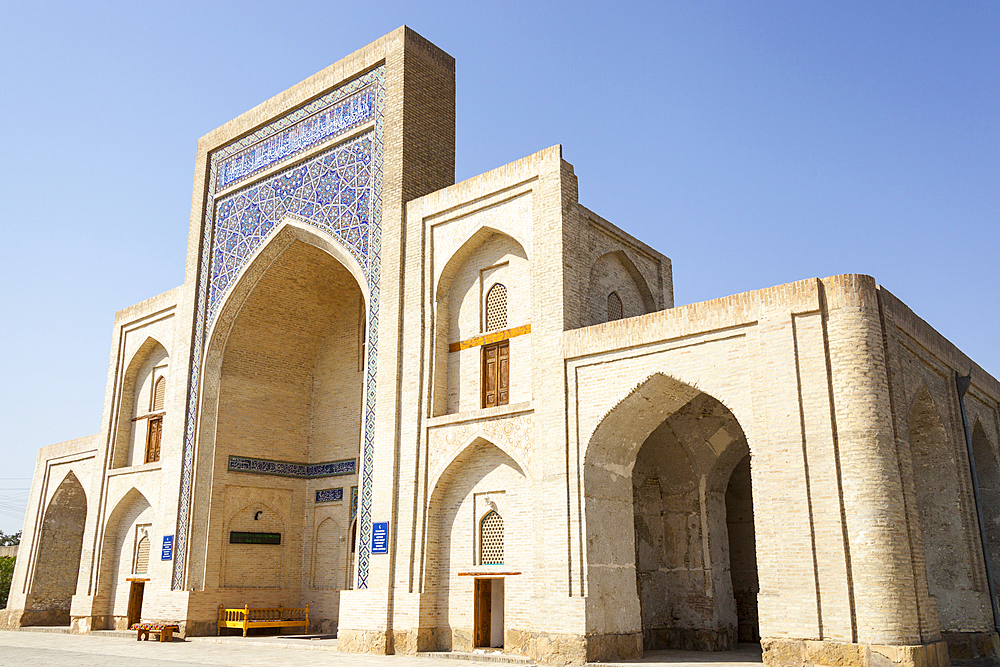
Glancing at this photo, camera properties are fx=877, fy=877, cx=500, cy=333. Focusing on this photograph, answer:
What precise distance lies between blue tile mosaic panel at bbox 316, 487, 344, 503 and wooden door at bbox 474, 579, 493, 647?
4.55 meters

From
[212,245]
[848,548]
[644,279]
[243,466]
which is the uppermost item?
[212,245]

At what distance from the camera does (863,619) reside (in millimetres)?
7129

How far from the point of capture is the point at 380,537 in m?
10.5

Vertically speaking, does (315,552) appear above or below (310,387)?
below

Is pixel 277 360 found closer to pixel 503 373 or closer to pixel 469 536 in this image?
pixel 503 373

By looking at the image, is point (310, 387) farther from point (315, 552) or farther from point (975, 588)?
point (975, 588)

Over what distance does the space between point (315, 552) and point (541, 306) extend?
6.66 metres

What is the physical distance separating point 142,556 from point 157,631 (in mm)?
2088

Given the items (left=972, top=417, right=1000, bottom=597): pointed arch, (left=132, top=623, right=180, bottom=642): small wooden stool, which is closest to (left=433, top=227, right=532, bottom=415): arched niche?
(left=132, top=623, right=180, bottom=642): small wooden stool

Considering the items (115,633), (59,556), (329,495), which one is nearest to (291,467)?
(329,495)

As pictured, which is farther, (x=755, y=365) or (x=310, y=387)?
(x=310, y=387)

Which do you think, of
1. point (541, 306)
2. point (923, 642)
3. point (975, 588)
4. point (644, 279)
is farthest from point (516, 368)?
point (975, 588)

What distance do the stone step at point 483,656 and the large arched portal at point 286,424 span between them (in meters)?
4.07

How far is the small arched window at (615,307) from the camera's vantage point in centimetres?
1100
